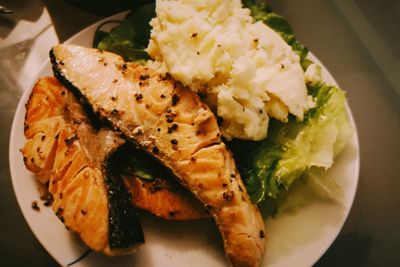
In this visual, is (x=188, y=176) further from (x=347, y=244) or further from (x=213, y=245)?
(x=347, y=244)

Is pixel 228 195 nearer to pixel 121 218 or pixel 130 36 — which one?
pixel 121 218

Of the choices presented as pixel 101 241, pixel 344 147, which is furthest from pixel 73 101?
pixel 344 147

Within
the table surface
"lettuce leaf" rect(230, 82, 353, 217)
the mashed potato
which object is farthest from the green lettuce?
the table surface

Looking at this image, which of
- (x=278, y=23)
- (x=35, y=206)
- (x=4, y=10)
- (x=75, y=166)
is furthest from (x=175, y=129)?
(x=4, y=10)

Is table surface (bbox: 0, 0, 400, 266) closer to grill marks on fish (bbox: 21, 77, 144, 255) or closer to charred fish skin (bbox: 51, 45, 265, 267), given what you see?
grill marks on fish (bbox: 21, 77, 144, 255)

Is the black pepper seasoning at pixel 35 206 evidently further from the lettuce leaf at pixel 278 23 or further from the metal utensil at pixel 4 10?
the metal utensil at pixel 4 10

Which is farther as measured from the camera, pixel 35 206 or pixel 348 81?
pixel 348 81

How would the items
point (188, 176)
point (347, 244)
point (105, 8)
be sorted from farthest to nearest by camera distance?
point (105, 8)
point (347, 244)
point (188, 176)

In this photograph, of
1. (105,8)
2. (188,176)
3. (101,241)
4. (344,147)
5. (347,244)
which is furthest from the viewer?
(105,8)
